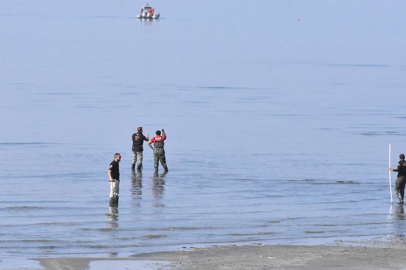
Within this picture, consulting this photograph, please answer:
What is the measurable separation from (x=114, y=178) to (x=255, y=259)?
6.62 m

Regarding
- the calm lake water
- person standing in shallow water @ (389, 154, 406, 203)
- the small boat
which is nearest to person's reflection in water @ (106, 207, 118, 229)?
the calm lake water

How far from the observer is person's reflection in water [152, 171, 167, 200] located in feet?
87.1

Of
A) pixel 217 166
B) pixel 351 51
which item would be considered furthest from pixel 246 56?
pixel 217 166

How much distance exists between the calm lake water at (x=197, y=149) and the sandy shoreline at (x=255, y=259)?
0.81 metres

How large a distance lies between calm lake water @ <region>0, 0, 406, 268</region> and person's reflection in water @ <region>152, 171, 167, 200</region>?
0.09m

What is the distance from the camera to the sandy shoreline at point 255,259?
53.4 feet

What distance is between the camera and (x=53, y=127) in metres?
44.7

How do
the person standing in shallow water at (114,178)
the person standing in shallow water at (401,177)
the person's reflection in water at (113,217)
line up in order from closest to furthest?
1. the person's reflection in water at (113,217)
2. the person standing in shallow water at (114,178)
3. the person standing in shallow water at (401,177)

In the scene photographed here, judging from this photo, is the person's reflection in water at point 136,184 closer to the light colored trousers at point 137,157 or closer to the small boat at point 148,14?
the light colored trousers at point 137,157

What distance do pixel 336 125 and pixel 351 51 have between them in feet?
240

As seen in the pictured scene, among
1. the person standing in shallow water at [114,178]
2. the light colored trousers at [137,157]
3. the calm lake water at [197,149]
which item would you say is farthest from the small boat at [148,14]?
the person standing in shallow water at [114,178]

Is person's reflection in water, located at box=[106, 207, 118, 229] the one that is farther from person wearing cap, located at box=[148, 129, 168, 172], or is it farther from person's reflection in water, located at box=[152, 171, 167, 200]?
person wearing cap, located at box=[148, 129, 168, 172]

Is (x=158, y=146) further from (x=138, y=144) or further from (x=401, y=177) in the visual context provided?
(x=401, y=177)

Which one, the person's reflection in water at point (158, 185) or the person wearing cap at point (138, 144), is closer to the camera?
the person's reflection in water at point (158, 185)
